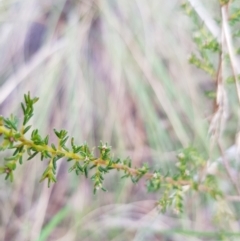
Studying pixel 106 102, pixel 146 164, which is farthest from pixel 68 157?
pixel 106 102

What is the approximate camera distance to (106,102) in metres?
1.26

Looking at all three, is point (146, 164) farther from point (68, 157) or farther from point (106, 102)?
point (106, 102)

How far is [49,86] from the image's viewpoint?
3.98 ft

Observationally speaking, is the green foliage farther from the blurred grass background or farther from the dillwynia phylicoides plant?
the blurred grass background

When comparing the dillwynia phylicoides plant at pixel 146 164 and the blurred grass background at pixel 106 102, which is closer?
the dillwynia phylicoides plant at pixel 146 164

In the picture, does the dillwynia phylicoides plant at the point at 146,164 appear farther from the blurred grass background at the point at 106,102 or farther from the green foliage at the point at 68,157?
the blurred grass background at the point at 106,102

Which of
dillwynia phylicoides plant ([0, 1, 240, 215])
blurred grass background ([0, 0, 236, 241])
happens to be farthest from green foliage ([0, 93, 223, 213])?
blurred grass background ([0, 0, 236, 241])

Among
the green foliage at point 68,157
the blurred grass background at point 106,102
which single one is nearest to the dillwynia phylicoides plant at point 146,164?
the green foliage at point 68,157

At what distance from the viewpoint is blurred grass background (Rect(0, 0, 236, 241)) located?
120 cm

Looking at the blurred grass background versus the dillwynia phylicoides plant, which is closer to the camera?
the dillwynia phylicoides plant

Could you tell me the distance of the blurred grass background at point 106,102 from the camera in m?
1.20

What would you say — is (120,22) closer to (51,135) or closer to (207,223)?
(51,135)

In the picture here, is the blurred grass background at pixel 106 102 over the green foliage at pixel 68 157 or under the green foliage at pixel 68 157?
over

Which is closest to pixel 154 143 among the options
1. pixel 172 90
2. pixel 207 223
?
pixel 172 90
